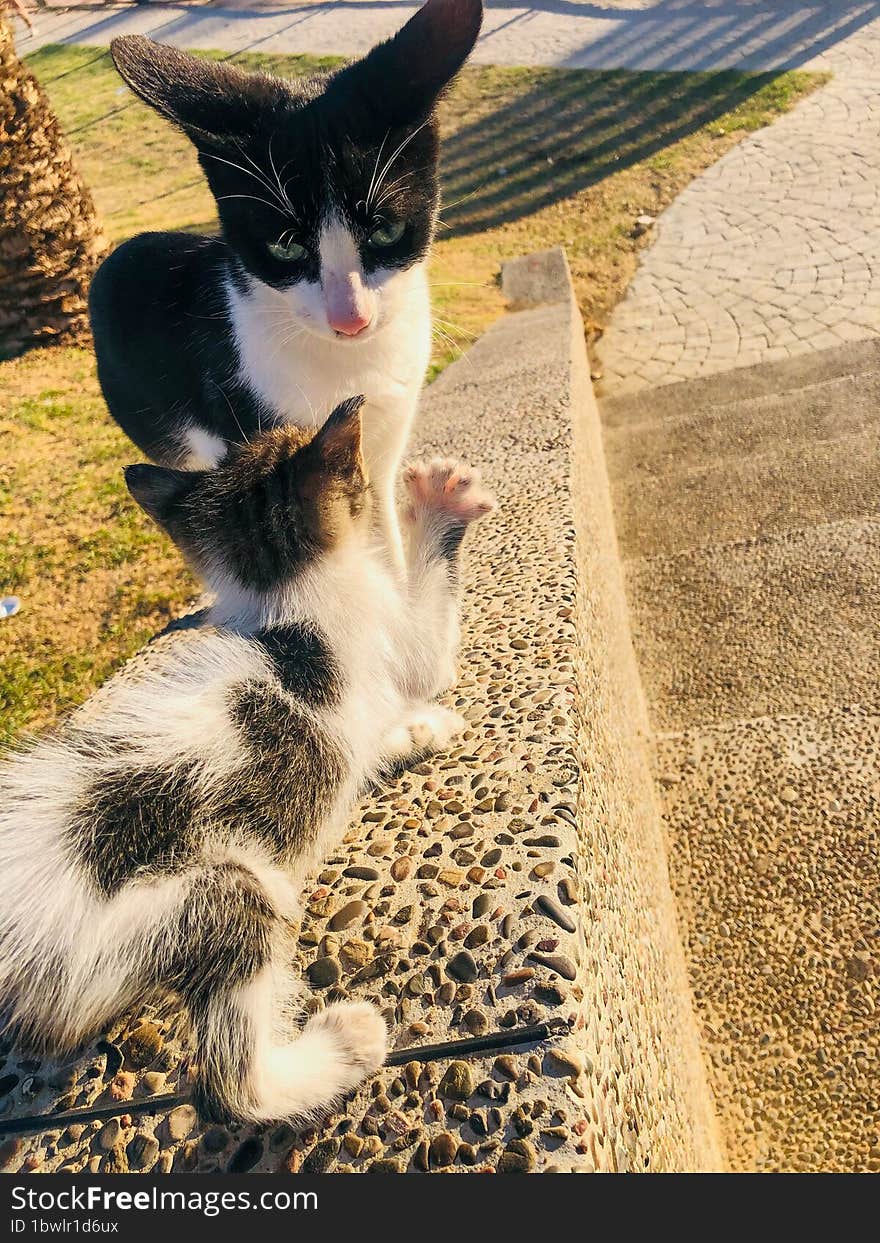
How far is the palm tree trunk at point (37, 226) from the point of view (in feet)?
18.7

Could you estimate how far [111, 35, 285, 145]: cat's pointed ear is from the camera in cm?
224

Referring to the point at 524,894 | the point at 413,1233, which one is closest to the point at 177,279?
the point at 524,894

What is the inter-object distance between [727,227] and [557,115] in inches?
171

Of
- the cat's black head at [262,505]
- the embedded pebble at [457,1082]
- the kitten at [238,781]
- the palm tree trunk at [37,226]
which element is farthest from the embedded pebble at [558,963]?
the palm tree trunk at [37,226]

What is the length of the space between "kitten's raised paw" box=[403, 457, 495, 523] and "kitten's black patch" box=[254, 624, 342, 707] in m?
0.85

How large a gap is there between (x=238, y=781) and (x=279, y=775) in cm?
10

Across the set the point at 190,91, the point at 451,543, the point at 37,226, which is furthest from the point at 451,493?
the point at 37,226

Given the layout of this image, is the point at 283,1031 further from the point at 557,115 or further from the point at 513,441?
the point at 557,115

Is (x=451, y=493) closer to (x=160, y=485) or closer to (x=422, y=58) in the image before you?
(x=160, y=485)

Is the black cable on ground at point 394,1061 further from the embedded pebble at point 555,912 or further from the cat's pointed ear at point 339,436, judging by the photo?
the cat's pointed ear at point 339,436

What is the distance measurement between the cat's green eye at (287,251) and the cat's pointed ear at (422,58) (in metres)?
0.44

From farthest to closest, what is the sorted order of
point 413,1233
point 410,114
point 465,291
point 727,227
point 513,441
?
point 727,227 → point 465,291 → point 513,441 → point 410,114 → point 413,1233

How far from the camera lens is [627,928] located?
2.05 meters

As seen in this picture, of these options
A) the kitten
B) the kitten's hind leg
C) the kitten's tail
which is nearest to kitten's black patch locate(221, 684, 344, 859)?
the kitten
